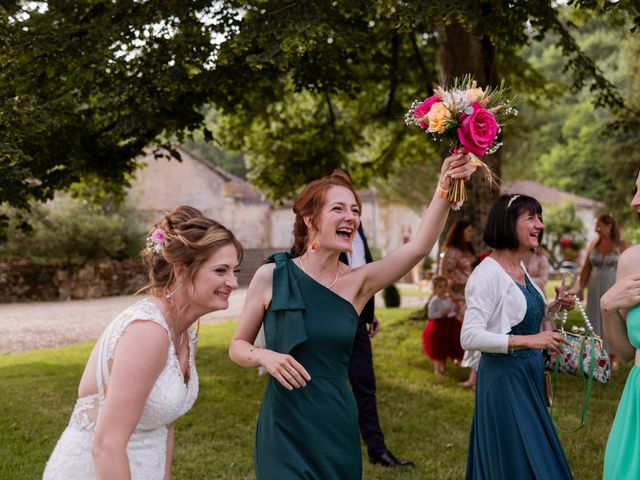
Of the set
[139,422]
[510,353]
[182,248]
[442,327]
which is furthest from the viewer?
[442,327]

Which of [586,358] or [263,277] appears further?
[586,358]

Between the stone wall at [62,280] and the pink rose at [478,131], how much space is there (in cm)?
2541

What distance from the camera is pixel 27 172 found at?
7.55 meters

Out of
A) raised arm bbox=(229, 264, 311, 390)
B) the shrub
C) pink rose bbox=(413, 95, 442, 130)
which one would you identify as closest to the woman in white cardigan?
pink rose bbox=(413, 95, 442, 130)

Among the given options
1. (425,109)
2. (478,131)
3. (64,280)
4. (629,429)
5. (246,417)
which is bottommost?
(64,280)

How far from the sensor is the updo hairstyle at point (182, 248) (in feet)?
9.79

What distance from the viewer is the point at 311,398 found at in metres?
3.56

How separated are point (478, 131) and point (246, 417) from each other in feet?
21.0

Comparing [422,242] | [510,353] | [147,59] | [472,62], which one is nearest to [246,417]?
[147,59]

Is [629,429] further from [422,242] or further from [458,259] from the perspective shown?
[458,259]

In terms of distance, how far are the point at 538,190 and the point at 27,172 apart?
56819 mm

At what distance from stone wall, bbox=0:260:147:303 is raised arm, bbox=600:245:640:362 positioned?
2556cm

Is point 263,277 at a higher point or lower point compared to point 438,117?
lower

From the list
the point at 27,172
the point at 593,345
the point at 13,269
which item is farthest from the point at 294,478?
the point at 13,269
